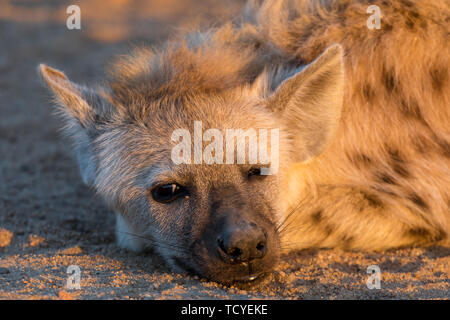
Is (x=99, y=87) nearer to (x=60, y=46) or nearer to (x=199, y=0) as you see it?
(x=60, y=46)

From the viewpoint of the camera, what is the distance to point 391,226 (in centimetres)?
221

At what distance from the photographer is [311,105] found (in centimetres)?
209

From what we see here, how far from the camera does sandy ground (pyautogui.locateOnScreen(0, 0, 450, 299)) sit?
1.75 m

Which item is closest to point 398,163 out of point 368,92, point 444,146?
point 444,146

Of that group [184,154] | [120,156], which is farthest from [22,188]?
[184,154]

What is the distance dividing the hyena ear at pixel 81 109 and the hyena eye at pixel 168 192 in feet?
1.04

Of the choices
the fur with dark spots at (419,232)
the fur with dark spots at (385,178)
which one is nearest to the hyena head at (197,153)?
the fur with dark spots at (385,178)
